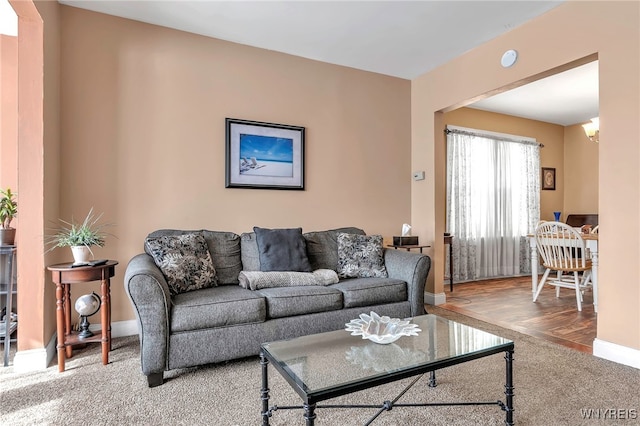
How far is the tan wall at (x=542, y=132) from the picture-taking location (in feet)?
18.0

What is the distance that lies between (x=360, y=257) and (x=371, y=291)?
0.46 meters

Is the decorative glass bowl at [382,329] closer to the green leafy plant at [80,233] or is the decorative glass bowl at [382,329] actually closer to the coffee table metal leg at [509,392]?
the coffee table metal leg at [509,392]

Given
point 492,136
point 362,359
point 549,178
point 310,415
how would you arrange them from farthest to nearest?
point 549,178 < point 492,136 < point 362,359 < point 310,415

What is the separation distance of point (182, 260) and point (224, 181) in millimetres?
1029

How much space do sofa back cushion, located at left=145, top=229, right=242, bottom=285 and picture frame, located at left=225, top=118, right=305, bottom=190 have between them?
57cm

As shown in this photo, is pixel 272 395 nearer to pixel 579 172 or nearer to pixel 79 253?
pixel 79 253

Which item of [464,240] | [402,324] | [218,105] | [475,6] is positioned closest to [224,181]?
[218,105]

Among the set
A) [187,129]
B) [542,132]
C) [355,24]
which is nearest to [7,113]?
[187,129]

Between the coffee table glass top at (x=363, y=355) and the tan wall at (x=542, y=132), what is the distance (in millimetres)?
4317

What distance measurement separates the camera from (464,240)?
5309 mm

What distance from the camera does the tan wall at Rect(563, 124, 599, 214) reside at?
6.11m

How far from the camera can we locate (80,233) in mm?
2420

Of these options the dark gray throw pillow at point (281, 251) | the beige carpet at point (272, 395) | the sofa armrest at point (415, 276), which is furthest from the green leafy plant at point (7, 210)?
the sofa armrest at point (415, 276)

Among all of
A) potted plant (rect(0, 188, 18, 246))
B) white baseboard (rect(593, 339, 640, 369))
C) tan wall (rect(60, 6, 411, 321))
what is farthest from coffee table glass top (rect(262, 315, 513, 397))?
potted plant (rect(0, 188, 18, 246))
